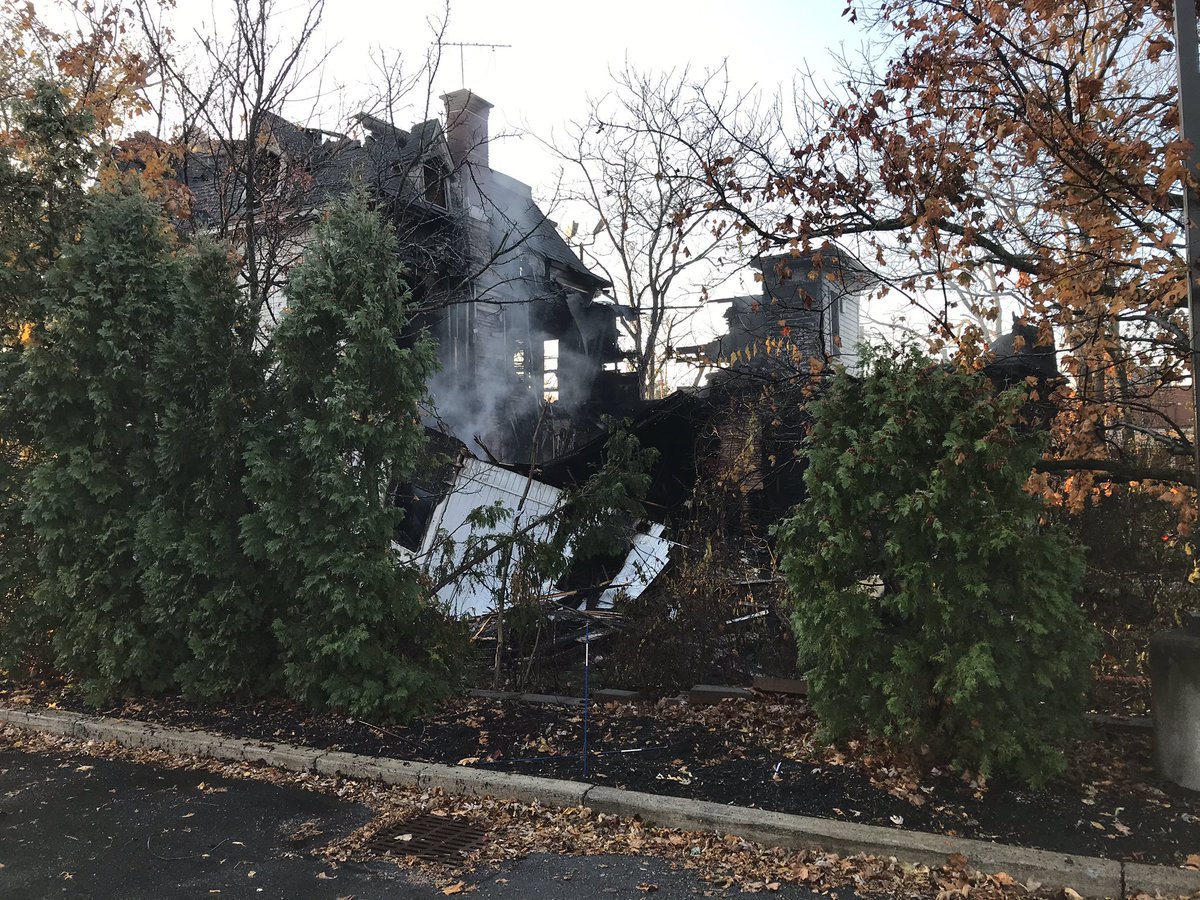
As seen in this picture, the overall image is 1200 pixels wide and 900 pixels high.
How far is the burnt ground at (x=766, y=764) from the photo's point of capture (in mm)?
4500

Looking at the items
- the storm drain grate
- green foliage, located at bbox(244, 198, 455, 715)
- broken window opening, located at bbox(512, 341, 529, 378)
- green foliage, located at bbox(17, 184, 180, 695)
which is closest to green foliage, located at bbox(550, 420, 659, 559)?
green foliage, located at bbox(244, 198, 455, 715)

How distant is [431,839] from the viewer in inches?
187

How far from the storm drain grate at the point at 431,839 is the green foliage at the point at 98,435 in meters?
3.62

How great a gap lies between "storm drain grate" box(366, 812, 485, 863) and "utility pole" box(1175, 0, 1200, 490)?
14.7ft

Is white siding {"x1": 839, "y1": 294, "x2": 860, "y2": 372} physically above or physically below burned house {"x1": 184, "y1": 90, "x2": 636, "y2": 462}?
above

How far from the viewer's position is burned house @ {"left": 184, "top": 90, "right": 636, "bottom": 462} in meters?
10.2

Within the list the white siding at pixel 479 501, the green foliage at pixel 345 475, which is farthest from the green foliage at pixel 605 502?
the white siding at pixel 479 501

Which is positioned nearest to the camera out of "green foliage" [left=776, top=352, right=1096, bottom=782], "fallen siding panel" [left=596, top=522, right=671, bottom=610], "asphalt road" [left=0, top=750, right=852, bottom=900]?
"asphalt road" [left=0, top=750, right=852, bottom=900]

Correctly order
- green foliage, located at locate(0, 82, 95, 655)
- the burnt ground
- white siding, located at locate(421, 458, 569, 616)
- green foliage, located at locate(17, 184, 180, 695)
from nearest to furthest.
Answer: the burnt ground → green foliage, located at locate(17, 184, 180, 695) → green foliage, located at locate(0, 82, 95, 655) → white siding, located at locate(421, 458, 569, 616)

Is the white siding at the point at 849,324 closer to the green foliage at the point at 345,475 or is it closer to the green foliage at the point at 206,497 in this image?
the green foliage at the point at 345,475

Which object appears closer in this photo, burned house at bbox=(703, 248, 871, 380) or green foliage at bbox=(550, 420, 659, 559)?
burned house at bbox=(703, 248, 871, 380)


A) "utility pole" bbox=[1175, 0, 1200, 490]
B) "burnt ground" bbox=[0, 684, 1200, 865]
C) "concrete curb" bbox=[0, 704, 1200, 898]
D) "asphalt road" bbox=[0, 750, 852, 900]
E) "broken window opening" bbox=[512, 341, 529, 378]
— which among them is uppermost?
"broken window opening" bbox=[512, 341, 529, 378]

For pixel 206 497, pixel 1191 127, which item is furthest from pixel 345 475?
pixel 1191 127

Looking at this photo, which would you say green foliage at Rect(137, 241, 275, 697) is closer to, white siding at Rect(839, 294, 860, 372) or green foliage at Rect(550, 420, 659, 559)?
green foliage at Rect(550, 420, 659, 559)
